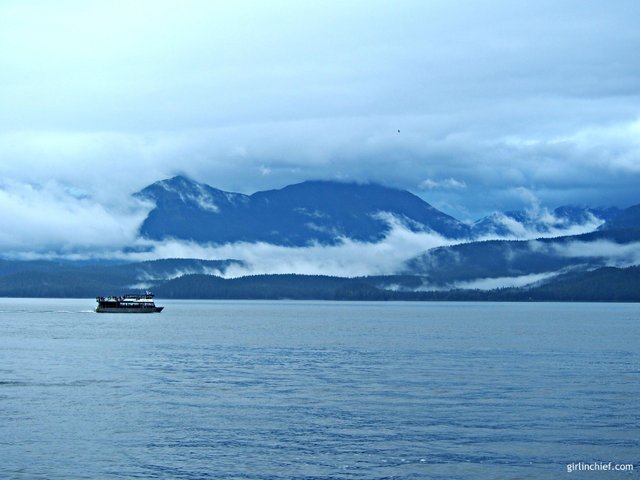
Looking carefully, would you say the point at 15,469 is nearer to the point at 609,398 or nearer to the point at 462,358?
the point at 609,398

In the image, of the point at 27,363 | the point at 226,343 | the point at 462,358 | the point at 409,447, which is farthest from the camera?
the point at 226,343

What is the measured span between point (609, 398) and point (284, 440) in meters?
35.5

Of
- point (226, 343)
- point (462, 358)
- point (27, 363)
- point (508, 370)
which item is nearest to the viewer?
point (508, 370)

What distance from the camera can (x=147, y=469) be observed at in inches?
2322

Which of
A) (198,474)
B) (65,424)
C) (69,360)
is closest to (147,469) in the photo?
(198,474)

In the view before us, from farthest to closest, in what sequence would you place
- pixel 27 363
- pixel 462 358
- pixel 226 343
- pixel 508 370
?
pixel 226 343, pixel 462 358, pixel 27 363, pixel 508 370

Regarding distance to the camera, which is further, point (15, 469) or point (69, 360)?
point (69, 360)

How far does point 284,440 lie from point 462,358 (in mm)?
70164

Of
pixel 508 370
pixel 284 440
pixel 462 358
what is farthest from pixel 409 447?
pixel 462 358

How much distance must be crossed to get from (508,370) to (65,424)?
59341 millimetres

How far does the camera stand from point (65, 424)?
242ft

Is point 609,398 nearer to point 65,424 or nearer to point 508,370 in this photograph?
point 508,370

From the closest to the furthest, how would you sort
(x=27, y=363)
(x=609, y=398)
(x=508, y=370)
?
(x=609, y=398) → (x=508, y=370) → (x=27, y=363)

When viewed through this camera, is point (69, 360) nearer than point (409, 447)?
No
